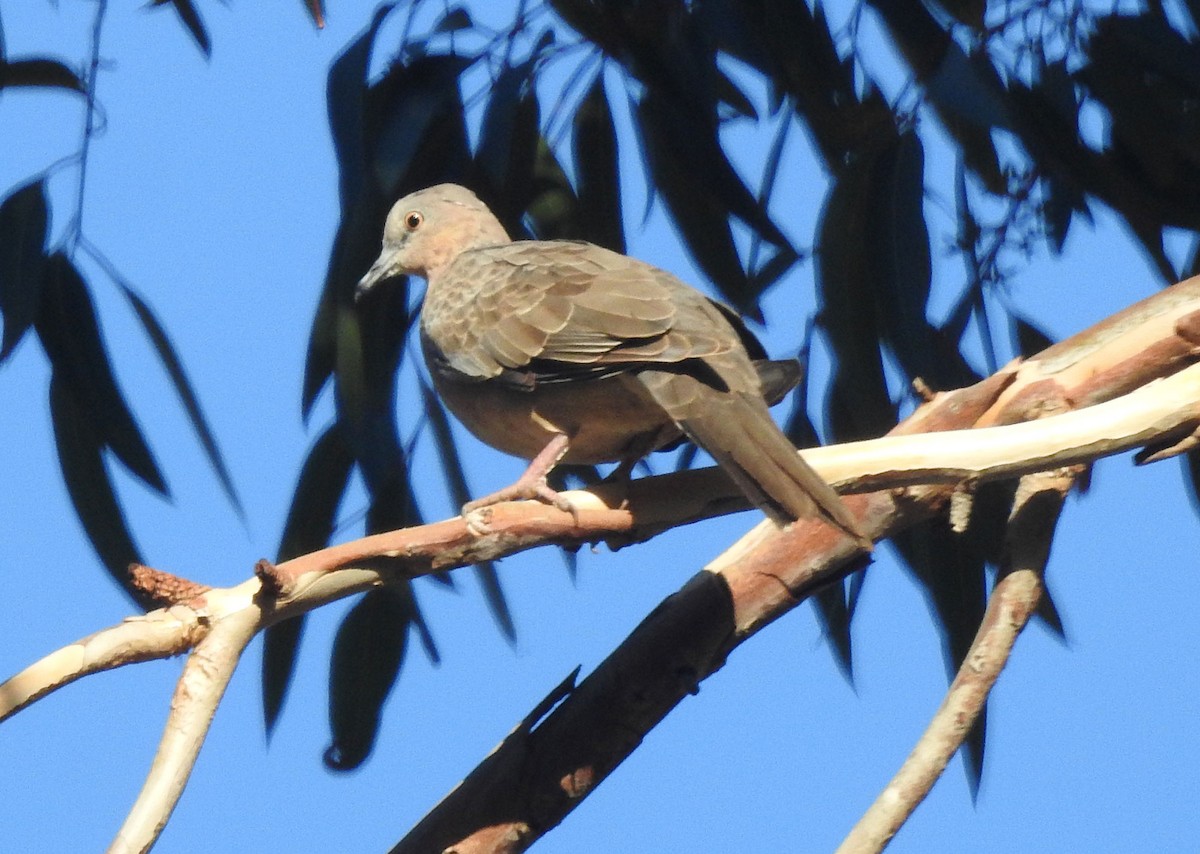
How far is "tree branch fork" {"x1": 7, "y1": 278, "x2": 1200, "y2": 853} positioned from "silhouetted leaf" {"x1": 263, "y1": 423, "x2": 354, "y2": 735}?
3.05ft

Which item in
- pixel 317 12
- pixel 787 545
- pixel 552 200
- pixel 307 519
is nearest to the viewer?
pixel 787 545

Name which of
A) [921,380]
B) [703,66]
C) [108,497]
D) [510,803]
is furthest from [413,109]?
[510,803]

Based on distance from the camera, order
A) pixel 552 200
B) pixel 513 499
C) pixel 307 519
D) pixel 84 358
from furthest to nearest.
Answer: pixel 552 200 < pixel 307 519 < pixel 84 358 < pixel 513 499

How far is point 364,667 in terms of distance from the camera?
363 cm

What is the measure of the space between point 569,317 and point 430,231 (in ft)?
2.65

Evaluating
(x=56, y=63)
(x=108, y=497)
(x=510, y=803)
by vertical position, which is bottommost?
(x=510, y=803)

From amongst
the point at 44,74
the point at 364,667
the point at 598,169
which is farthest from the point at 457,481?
the point at 44,74

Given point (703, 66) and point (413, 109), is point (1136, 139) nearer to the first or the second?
point (703, 66)

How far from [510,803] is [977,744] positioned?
43.3 inches

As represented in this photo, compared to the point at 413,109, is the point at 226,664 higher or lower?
lower

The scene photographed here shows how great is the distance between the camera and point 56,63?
→ 3609 mm

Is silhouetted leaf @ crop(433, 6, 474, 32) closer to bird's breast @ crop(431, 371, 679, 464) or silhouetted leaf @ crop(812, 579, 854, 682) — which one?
bird's breast @ crop(431, 371, 679, 464)

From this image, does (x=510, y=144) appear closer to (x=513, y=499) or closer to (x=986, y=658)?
(x=513, y=499)

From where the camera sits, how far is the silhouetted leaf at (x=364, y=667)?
355cm
